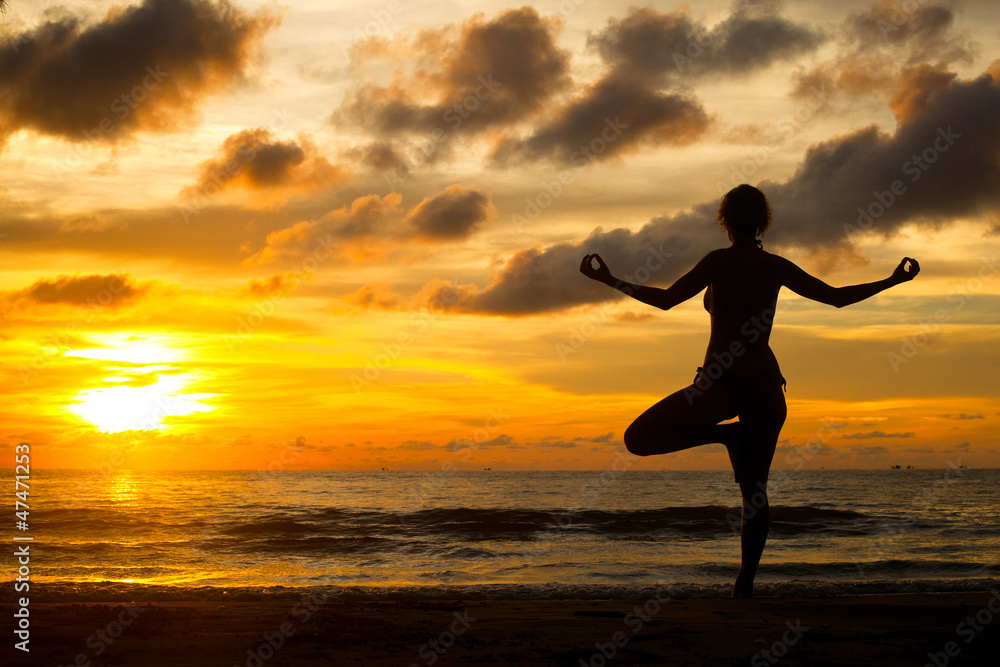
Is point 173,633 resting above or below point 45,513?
above

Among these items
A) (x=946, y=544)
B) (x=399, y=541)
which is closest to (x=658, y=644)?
(x=399, y=541)

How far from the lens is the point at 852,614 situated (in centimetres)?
480

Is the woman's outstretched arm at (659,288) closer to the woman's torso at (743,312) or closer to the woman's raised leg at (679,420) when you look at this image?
the woman's torso at (743,312)

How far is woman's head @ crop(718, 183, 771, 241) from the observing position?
164 inches

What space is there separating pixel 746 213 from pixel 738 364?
37.0 inches

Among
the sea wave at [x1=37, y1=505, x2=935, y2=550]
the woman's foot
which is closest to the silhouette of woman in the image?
the woman's foot

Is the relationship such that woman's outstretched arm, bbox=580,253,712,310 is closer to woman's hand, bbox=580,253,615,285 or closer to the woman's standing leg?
woman's hand, bbox=580,253,615,285

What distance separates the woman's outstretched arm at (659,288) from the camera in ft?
11.5

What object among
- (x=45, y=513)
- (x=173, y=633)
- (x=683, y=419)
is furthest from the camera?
(x=45, y=513)

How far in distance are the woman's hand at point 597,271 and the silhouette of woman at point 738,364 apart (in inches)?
12.5

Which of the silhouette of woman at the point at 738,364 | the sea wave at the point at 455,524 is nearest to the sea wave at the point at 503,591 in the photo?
the silhouette of woman at the point at 738,364

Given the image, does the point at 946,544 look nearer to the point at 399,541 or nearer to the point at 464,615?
the point at 399,541

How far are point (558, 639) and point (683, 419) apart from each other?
147cm

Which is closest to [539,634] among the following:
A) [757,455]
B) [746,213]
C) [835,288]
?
[757,455]
